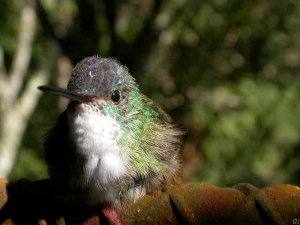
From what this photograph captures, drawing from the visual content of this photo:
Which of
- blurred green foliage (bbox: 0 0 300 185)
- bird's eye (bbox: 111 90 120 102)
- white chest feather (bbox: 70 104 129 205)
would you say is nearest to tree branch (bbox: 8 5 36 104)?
blurred green foliage (bbox: 0 0 300 185)

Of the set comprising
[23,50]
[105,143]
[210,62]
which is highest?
[210,62]

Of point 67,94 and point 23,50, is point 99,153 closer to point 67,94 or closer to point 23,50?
point 67,94

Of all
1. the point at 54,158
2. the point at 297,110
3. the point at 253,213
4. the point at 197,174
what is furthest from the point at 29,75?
the point at 253,213

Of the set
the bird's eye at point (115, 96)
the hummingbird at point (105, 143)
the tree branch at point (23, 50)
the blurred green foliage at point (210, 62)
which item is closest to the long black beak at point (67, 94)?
the hummingbird at point (105, 143)

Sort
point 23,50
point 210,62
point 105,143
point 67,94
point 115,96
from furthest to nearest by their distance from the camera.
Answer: point 210,62
point 23,50
point 115,96
point 105,143
point 67,94

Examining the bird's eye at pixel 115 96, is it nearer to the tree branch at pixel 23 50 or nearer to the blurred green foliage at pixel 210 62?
the blurred green foliage at pixel 210 62

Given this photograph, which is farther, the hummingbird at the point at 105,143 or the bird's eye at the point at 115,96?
the bird's eye at the point at 115,96

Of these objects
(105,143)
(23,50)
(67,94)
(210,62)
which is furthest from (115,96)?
(210,62)
